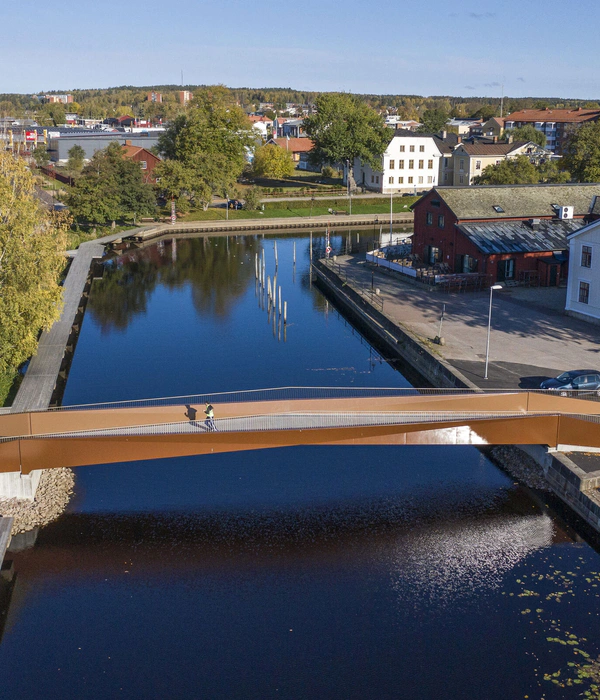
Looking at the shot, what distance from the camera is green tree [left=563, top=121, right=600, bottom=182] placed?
77.4m

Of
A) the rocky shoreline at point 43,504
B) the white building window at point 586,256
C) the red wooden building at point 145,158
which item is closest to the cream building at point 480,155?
the red wooden building at point 145,158

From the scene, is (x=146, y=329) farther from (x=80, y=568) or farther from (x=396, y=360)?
(x=80, y=568)

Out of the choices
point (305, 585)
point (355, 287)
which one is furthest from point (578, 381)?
point (355, 287)

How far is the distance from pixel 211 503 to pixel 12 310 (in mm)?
12106

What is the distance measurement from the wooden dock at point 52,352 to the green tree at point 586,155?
48.3 meters

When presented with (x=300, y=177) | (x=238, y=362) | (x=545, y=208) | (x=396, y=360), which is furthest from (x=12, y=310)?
(x=300, y=177)

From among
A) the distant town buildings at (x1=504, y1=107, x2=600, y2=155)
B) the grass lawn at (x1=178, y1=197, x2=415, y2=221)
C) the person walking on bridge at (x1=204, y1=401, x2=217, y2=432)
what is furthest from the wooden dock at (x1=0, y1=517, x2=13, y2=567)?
the distant town buildings at (x1=504, y1=107, x2=600, y2=155)

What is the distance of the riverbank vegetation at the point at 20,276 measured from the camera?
31672 millimetres

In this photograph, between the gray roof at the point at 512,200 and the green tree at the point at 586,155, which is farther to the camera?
the green tree at the point at 586,155

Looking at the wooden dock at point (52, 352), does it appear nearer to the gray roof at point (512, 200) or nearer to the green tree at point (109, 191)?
the green tree at point (109, 191)

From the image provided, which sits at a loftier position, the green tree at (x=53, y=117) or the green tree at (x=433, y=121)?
the green tree at (x=53, y=117)

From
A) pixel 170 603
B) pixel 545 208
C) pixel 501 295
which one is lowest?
pixel 170 603

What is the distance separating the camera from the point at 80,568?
22.1m

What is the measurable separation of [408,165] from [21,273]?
70.9 metres
